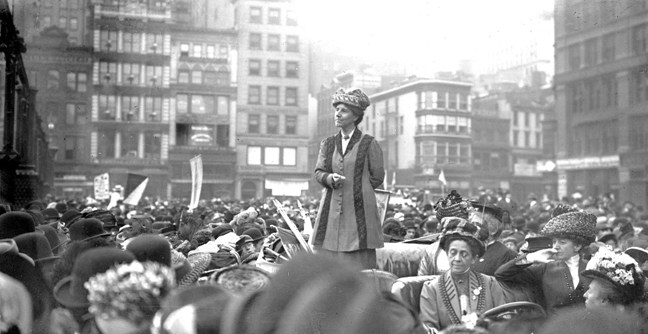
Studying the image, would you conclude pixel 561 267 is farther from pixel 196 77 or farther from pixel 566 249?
pixel 196 77

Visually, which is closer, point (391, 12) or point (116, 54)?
point (391, 12)

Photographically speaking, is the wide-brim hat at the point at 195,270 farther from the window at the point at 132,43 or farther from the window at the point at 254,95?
the window at the point at 132,43

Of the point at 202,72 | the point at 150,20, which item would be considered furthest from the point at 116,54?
the point at 202,72

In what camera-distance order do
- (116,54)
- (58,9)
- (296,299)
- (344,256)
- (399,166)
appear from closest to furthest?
(296,299), (344,256), (58,9), (116,54), (399,166)

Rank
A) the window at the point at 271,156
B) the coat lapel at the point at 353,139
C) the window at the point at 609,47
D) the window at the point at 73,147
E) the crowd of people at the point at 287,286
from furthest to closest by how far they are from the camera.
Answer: the window at the point at 271,156 < the window at the point at 73,147 < the window at the point at 609,47 < the coat lapel at the point at 353,139 < the crowd of people at the point at 287,286

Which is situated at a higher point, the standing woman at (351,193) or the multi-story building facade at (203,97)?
the multi-story building facade at (203,97)

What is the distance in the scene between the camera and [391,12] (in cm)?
1784

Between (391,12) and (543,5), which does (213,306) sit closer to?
(391,12)

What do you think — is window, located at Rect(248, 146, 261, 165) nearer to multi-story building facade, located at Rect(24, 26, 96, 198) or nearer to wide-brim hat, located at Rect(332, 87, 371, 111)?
multi-story building facade, located at Rect(24, 26, 96, 198)

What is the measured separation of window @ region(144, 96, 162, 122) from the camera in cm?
5472

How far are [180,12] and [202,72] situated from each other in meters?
5.20

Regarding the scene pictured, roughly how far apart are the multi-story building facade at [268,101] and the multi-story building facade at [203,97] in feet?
4.83

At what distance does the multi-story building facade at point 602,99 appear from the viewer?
40.7m

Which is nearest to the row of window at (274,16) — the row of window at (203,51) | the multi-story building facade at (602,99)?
the row of window at (203,51)
